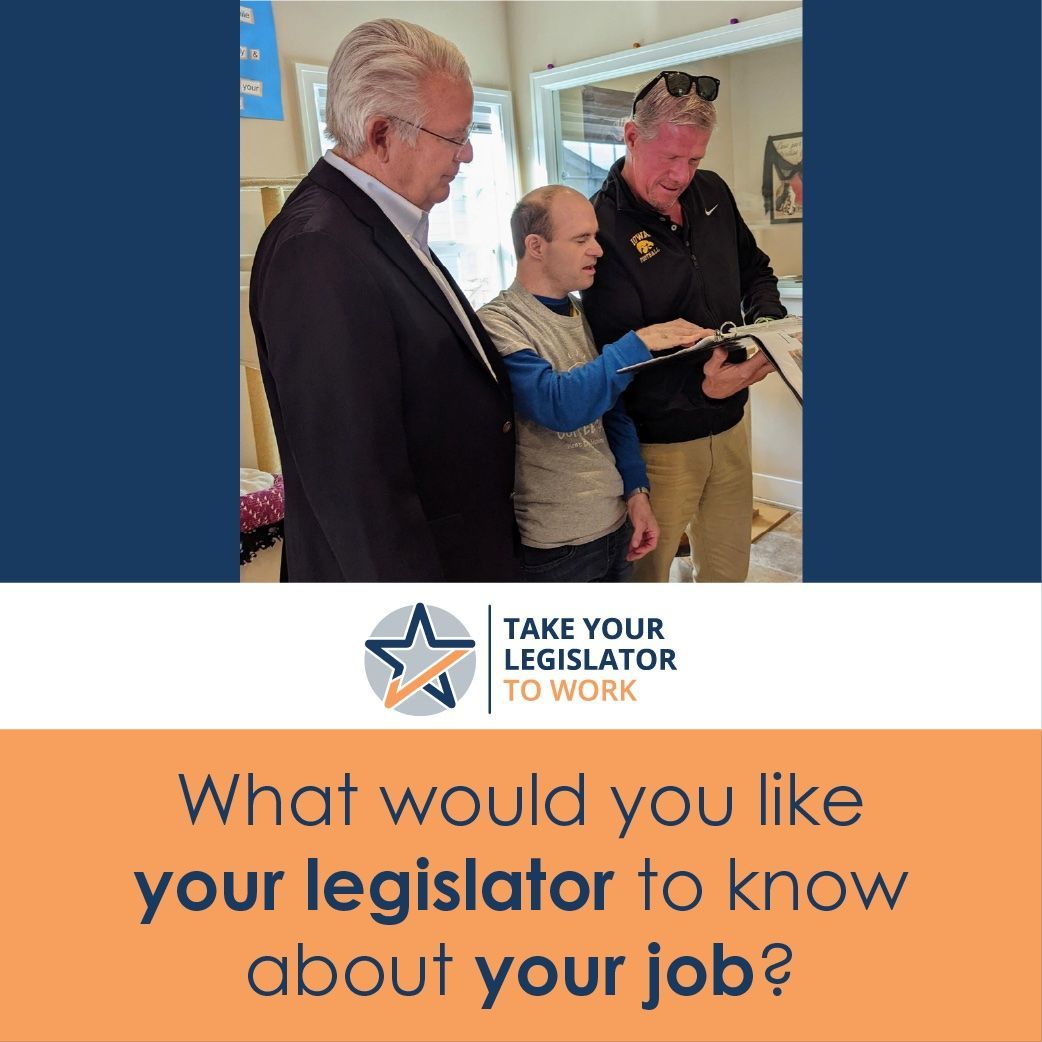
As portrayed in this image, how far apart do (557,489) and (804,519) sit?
0.35 meters

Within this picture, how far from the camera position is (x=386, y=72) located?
882mm

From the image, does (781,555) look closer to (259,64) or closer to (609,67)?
(609,67)

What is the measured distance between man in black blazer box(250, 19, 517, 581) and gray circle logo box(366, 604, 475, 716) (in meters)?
0.06

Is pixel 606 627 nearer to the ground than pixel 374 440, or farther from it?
nearer to the ground

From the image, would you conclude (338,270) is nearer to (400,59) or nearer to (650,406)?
(400,59)

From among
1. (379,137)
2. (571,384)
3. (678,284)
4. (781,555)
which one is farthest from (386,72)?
(781,555)

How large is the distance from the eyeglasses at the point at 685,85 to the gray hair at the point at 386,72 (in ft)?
1.19

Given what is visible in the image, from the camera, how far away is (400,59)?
2.88 feet

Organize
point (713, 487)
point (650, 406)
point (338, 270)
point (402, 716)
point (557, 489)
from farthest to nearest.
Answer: point (713, 487) < point (650, 406) < point (557, 489) < point (402, 716) < point (338, 270)

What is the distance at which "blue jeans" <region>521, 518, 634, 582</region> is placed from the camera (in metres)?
1.15

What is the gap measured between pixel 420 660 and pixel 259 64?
0.80m

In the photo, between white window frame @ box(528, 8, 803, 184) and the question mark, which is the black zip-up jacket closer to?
white window frame @ box(528, 8, 803, 184)

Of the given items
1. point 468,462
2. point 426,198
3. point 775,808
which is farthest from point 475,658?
point 426,198

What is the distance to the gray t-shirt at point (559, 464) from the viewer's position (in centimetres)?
109
